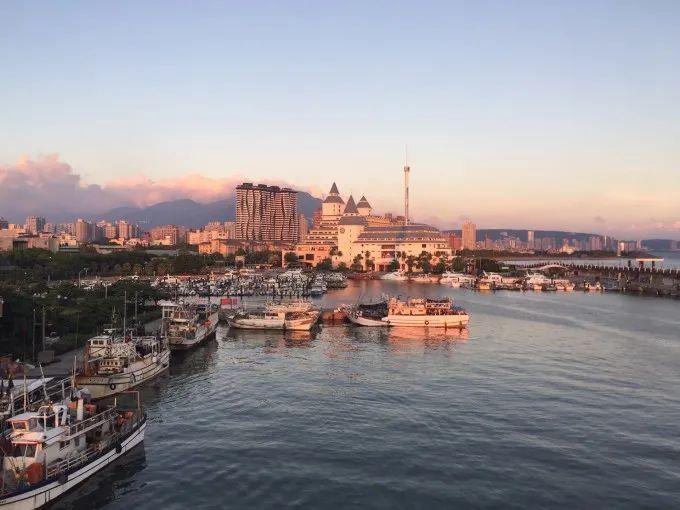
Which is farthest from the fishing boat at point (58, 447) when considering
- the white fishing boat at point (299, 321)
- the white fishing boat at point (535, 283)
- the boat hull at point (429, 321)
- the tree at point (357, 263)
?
the tree at point (357, 263)

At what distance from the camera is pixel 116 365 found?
24.8m

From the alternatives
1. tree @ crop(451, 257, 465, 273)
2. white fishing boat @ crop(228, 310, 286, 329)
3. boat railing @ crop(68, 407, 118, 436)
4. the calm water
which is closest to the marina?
white fishing boat @ crop(228, 310, 286, 329)

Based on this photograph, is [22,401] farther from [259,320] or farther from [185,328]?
[259,320]

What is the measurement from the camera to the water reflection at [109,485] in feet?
49.8

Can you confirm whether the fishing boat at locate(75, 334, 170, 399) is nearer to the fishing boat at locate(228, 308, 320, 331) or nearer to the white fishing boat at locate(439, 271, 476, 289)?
the fishing boat at locate(228, 308, 320, 331)

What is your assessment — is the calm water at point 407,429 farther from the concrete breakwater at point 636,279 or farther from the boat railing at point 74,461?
the concrete breakwater at point 636,279

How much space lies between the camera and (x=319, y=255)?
12425cm

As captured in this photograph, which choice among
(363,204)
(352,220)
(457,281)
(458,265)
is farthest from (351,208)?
(457,281)

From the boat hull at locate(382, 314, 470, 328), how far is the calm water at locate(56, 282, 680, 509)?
7.59 meters

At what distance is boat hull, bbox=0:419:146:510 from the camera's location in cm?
1358

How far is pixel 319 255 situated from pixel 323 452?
349ft

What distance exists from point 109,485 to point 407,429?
375 inches

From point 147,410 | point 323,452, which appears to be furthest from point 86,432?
point 323,452

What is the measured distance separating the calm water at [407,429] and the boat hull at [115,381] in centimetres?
76
